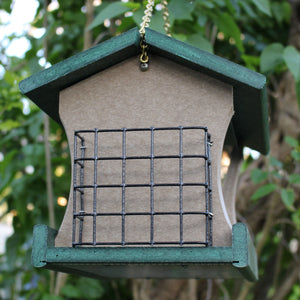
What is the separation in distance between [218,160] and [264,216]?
143 cm

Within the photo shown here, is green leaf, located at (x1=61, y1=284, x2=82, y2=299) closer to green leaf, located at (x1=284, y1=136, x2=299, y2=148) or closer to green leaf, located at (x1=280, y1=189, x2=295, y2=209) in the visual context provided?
green leaf, located at (x1=280, y1=189, x2=295, y2=209)

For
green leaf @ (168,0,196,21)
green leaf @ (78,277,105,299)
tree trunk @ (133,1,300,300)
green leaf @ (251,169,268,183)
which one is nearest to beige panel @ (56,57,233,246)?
green leaf @ (168,0,196,21)

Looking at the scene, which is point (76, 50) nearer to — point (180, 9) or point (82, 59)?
point (180, 9)

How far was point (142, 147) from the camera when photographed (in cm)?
119

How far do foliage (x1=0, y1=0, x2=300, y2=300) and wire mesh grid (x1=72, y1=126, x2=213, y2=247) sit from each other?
0.37m

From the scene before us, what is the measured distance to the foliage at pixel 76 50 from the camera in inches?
65.5

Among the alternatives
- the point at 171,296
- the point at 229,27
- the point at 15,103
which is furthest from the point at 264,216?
the point at 15,103

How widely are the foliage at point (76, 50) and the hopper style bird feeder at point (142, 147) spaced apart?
0.24 m

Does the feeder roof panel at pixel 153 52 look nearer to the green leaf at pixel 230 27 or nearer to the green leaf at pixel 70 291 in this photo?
the green leaf at pixel 230 27

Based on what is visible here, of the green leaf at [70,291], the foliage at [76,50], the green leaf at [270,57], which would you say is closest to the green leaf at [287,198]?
the foliage at [76,50]

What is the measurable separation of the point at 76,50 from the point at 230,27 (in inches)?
41.6

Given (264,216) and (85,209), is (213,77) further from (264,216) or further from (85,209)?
(264,216)

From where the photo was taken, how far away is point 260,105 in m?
1.24

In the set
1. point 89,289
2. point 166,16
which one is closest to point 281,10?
point 166,16
